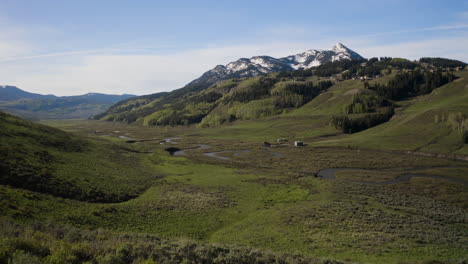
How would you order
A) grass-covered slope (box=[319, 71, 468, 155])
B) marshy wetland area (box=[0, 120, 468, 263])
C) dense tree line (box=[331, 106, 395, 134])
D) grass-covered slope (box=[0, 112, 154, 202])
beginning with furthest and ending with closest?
dense tree line (box=[331, 106, 395, 134]) → grass-covered slope (box=[319, 71, 468, 155]) → grass-covered slope (box=[0, 112, 154, 202]) → marshy wetland area (box=[0, 120, 468, 263])

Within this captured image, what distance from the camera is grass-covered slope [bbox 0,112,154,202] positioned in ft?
126

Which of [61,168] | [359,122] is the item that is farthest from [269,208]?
[359,122]

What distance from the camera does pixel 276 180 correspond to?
6397 centimetres

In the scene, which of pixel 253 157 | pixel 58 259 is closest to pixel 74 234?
pixel 58 259

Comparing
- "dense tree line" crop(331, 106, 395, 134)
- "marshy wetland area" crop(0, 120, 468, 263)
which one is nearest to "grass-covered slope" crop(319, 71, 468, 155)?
"dense tree line" crop(331, 106, 395, 134)

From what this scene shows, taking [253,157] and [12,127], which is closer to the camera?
[12,127]

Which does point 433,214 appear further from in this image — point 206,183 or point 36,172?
point 36,172

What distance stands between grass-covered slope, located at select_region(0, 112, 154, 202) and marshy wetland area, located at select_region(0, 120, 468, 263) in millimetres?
440

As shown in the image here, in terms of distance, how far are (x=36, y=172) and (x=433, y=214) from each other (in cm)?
6676

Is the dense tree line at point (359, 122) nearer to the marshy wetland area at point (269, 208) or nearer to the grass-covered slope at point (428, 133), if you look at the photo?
the grass-covered slope at point (428, 133)

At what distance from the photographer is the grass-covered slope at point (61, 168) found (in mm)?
38375

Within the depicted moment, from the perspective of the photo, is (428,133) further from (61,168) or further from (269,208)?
(61,168)

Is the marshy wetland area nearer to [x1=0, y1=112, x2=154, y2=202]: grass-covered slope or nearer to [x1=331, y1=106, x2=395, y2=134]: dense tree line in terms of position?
[x1=0, y1=112, x2=154, y2=202]: grass-covered slope

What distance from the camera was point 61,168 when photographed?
158ft
